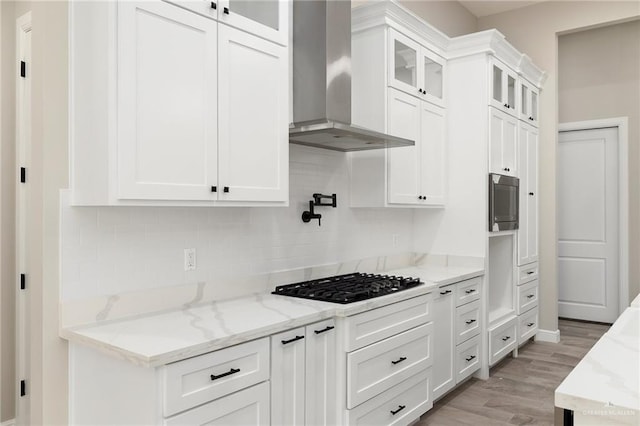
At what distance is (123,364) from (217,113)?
A: 1.08m

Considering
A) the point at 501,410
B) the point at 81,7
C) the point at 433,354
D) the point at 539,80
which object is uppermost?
the point at 539,80

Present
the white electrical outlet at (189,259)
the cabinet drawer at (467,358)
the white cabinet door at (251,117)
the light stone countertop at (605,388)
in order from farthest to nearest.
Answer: the cabinet drawer at (467,358), the white electrical outlet at (189,259), the white cabinet door at (251,117), the light stone countertop at (605,388)

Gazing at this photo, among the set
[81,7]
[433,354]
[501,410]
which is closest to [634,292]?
[501,410]

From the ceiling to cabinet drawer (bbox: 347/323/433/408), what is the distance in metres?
3.69

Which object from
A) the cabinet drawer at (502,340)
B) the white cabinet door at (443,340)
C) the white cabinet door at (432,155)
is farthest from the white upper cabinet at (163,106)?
the cabinet drawer at (502,340)

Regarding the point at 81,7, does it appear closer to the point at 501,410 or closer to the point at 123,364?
the point at 123,364

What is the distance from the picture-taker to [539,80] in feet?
16.7

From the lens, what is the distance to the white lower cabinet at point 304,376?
2090 mm

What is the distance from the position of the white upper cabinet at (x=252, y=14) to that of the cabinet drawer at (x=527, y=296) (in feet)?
10.8

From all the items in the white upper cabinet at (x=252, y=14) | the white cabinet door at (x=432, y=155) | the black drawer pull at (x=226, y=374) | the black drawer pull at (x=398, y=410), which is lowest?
the black drawer pull at (x=398, y=410)

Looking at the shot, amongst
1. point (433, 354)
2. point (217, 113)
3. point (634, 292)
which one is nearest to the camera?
point (217, 113)

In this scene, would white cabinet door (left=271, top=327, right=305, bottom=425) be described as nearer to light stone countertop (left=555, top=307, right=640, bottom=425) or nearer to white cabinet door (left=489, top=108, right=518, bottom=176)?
light stone countertop (left=555, top=307, right=640, bottom=425)

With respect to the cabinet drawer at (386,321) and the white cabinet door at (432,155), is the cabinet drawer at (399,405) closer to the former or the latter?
Result: the cabinet drawer at (386,321)

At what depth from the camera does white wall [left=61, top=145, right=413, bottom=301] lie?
2.06 metres
